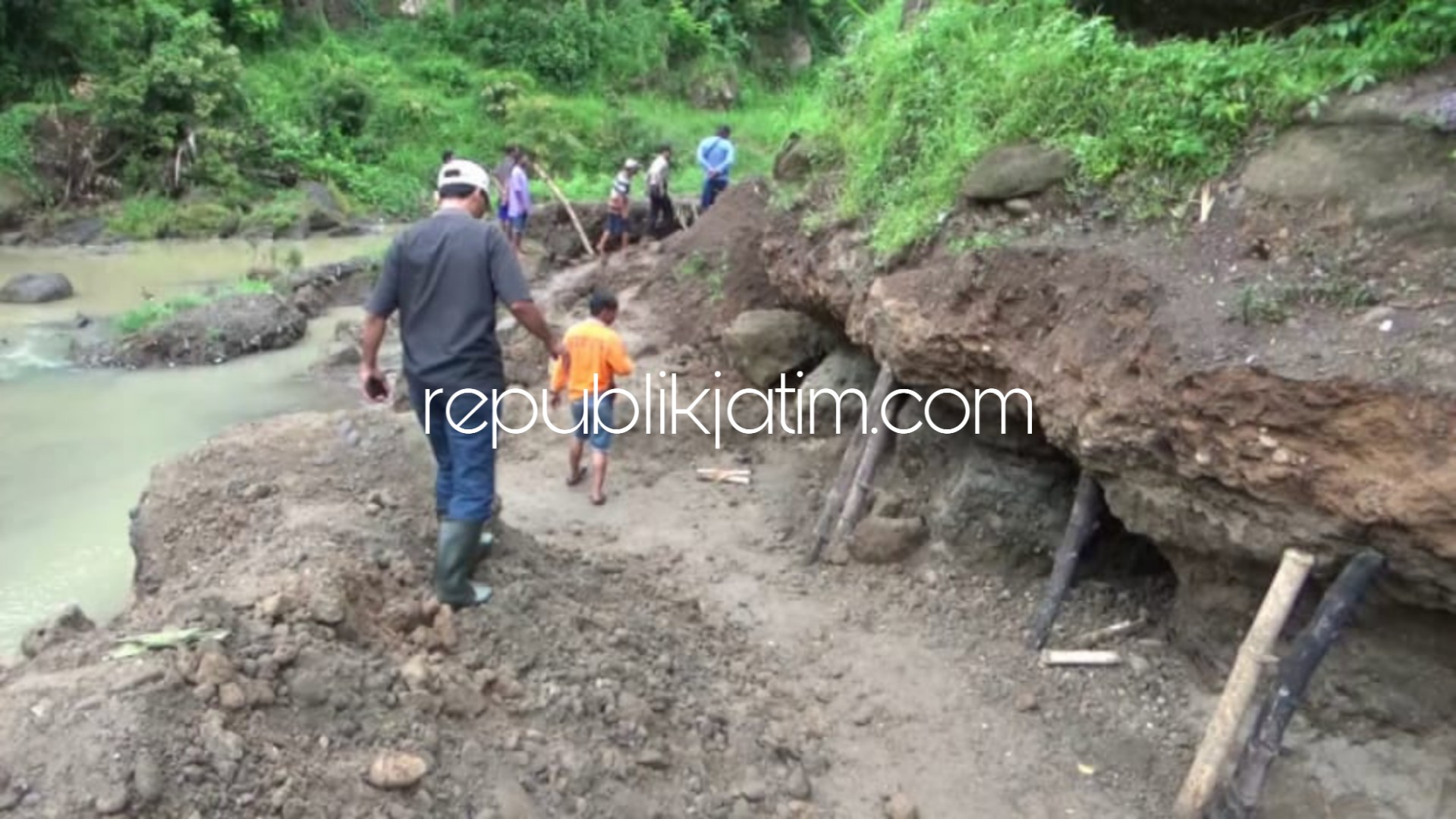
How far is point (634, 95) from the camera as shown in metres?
33.4

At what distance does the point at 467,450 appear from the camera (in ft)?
17.2

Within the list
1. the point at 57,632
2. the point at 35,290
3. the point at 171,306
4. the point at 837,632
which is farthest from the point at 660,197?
the point at 57,632

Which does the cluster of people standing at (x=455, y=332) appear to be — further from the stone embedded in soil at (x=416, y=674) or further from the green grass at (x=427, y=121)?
the green grass at (x=427, y=121)

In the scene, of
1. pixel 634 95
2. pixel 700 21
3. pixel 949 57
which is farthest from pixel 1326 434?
pixel 700 21

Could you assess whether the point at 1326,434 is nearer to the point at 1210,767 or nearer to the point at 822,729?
the point at 1210,767

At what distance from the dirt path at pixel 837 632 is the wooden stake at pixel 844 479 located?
196 mm

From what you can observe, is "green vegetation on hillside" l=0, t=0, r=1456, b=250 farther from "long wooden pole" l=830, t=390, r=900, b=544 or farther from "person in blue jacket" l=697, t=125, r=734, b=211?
"long wooden pole" l=830, t=390, r=900, b=544

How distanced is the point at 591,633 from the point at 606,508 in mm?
2950

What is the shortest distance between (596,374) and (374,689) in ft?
12.9

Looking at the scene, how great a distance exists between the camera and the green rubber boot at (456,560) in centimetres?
526

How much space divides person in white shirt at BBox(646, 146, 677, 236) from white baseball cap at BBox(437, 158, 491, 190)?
1201cm

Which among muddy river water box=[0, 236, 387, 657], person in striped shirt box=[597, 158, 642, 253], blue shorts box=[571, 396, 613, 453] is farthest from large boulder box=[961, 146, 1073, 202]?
person in striped shirt box=[597, 158, 642, 253]

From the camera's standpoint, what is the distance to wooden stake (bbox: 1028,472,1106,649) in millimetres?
6012

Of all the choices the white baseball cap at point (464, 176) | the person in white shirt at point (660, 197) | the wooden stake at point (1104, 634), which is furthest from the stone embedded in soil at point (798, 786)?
the person in white shirt at point (660, 197)
